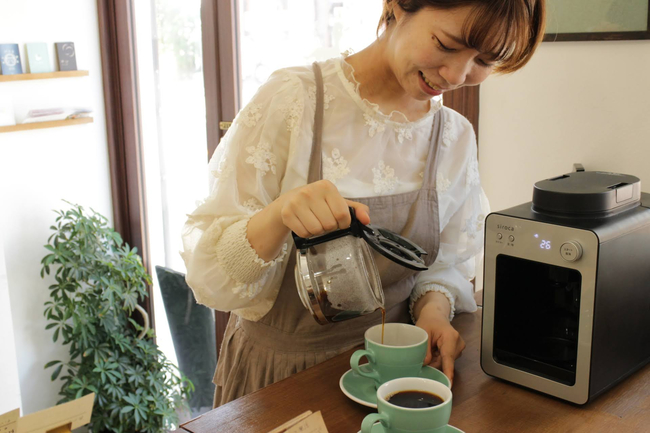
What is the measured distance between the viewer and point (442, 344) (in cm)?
112

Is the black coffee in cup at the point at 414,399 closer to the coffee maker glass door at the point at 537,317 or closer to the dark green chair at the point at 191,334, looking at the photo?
the coffee maker glass door at the point at 537,317

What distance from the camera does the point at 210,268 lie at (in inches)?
43.3

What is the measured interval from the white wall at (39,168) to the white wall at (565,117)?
1.69 metres

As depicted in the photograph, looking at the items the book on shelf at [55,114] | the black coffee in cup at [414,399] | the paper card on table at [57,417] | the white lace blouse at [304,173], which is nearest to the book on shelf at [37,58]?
the book on shelf at [55,114]

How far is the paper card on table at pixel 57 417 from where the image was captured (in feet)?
2.75

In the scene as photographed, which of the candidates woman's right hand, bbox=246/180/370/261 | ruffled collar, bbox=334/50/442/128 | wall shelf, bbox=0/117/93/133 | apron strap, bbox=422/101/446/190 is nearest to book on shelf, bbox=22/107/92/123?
wall shelf, bbox=0/117/93/133

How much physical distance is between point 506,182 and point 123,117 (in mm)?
1770

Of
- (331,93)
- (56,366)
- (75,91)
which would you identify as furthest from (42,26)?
(331,93)

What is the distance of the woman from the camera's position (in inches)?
40.8

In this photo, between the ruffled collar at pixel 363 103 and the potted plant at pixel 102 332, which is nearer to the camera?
the ruffled collar at pixel 363 103

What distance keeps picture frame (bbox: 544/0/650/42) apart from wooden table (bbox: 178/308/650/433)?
69cm

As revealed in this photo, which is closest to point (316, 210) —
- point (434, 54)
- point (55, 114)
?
point (434, 54)

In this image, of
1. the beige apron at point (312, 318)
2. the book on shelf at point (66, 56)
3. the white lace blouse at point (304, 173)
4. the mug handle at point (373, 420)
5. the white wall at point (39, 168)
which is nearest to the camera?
the mug handle at point (373, 420)

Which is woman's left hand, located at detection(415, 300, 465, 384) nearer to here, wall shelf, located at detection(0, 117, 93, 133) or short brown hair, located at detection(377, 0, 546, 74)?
short brown hair, located at detection(377, 0, 546, 74)
